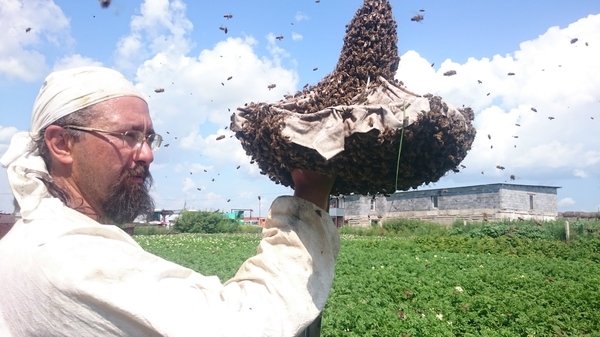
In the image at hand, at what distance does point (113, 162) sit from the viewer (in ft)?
6.16

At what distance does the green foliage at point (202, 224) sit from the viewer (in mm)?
45750

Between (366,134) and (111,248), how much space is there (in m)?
0.85

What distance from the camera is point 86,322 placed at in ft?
4.68

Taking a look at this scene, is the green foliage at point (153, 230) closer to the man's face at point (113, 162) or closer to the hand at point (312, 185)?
the man's face at point (113, 162)

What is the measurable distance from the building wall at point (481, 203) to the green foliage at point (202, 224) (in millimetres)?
12172

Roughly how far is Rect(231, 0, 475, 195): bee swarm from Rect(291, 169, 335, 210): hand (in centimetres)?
5

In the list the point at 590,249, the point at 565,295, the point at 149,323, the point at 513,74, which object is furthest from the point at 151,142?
Result: the point at 590,249

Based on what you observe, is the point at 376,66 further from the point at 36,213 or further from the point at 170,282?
the point at 36,213

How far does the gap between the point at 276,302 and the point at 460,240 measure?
25.7 meters

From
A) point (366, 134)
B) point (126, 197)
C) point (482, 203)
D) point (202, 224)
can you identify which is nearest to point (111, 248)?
point (126, 197)

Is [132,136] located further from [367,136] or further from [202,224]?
[202,224]

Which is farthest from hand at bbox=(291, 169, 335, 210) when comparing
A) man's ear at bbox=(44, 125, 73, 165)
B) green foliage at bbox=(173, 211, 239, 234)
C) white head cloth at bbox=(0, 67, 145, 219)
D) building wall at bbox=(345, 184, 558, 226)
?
green foliage at bbox=(173, 211, 239, 234)

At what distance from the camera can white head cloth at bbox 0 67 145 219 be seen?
180 centimetres

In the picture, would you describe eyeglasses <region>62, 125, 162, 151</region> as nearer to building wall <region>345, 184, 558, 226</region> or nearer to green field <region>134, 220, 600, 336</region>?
green field <region>134, 220, 600, 336</region>
